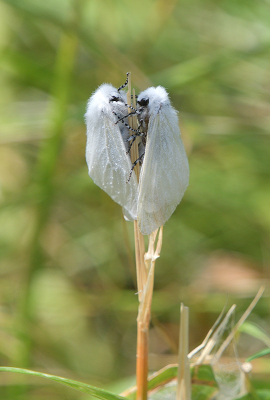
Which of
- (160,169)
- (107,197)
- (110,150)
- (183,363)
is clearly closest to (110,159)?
(110,150)

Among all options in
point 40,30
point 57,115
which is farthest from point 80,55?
point 57,115

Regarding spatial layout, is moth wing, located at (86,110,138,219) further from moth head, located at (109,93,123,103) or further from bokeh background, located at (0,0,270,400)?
bokeh background, located at (0,0,270,400)

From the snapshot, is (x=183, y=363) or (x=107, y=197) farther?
(x=107, y=197)

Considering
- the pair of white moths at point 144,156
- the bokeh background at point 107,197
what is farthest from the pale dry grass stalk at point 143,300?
the bokeh background at point 107,197

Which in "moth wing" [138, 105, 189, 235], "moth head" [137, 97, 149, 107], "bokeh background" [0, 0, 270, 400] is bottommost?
"moth wing" [138, 105, 189, 235]

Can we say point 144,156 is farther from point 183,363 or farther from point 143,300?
point 183,363

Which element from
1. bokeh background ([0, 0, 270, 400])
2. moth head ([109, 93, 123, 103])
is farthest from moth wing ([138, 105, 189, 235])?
bokeh background ([0, 0, 270, 400])

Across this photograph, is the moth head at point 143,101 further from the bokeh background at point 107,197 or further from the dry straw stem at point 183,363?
the bokeh background at point 107,197
